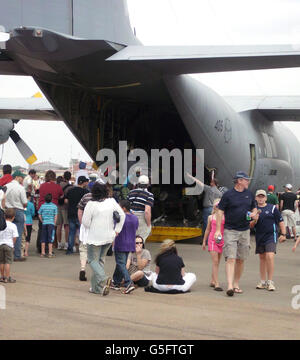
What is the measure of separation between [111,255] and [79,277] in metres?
3.48

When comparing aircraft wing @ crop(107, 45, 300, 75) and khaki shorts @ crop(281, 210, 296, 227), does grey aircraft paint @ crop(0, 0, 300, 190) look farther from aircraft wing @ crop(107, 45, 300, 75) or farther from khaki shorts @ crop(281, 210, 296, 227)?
khaki shorts @ crop(281, 210, 296, 227)

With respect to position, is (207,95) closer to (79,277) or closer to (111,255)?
(111,255)

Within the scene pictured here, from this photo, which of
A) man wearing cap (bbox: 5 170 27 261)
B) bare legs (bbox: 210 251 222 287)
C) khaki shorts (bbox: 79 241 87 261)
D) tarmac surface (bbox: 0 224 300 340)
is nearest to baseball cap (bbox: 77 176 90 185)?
man wearing cap (bbox: 5 170 27 261)

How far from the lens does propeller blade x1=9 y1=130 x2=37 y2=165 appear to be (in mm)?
25859

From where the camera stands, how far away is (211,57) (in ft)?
38.8

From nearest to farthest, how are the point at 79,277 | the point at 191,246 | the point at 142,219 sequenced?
1. the point at 79,277
2. the point at 142,219
3. the point at 191,246

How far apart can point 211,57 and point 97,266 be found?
495cm

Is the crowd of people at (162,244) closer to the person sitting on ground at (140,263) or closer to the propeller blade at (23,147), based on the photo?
the person sitting on ground at (140,263)

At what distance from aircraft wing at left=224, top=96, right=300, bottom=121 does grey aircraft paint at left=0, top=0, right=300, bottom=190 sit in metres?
0.30

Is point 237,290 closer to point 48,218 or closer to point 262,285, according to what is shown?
point 262,285

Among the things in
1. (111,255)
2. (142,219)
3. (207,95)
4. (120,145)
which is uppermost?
(207,95)

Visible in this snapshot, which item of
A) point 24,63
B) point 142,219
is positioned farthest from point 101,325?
point 24,63

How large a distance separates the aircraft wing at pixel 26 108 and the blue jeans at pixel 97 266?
13883 millimetres
